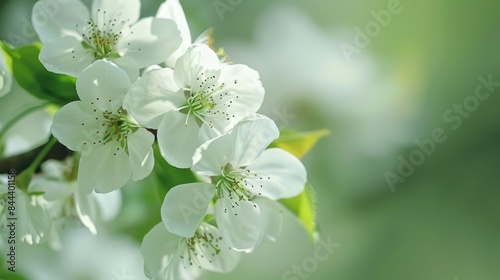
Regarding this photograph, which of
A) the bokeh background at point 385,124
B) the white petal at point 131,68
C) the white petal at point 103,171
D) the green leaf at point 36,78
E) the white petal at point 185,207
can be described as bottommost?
the bokeh background at point 385,124

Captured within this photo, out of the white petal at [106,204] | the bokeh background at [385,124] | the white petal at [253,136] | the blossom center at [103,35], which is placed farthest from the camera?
the bokeh background at [385,124]

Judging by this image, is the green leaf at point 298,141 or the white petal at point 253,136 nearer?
the white petal at point 253,136

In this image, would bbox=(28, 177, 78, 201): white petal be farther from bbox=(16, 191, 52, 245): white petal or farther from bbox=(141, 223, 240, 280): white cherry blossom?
bbox=(141, 223, 240, 280): white cherry blossom

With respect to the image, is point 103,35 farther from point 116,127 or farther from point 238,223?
point 238,223

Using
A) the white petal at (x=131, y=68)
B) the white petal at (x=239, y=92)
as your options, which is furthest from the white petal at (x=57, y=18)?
the white petal at (x=239, y=92)

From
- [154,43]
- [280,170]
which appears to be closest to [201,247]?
[280,170]

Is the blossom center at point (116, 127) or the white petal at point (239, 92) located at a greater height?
the white petal at point (239, 92)

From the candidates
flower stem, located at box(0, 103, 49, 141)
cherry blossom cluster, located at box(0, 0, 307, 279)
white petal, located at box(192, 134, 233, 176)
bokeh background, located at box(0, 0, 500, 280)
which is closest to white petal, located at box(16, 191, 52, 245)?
cherry blossom cluster, located at box(0, 0, 307, 279)

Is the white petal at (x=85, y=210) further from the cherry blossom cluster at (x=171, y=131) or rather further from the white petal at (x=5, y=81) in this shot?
the white petal at (x=5, y=81)
